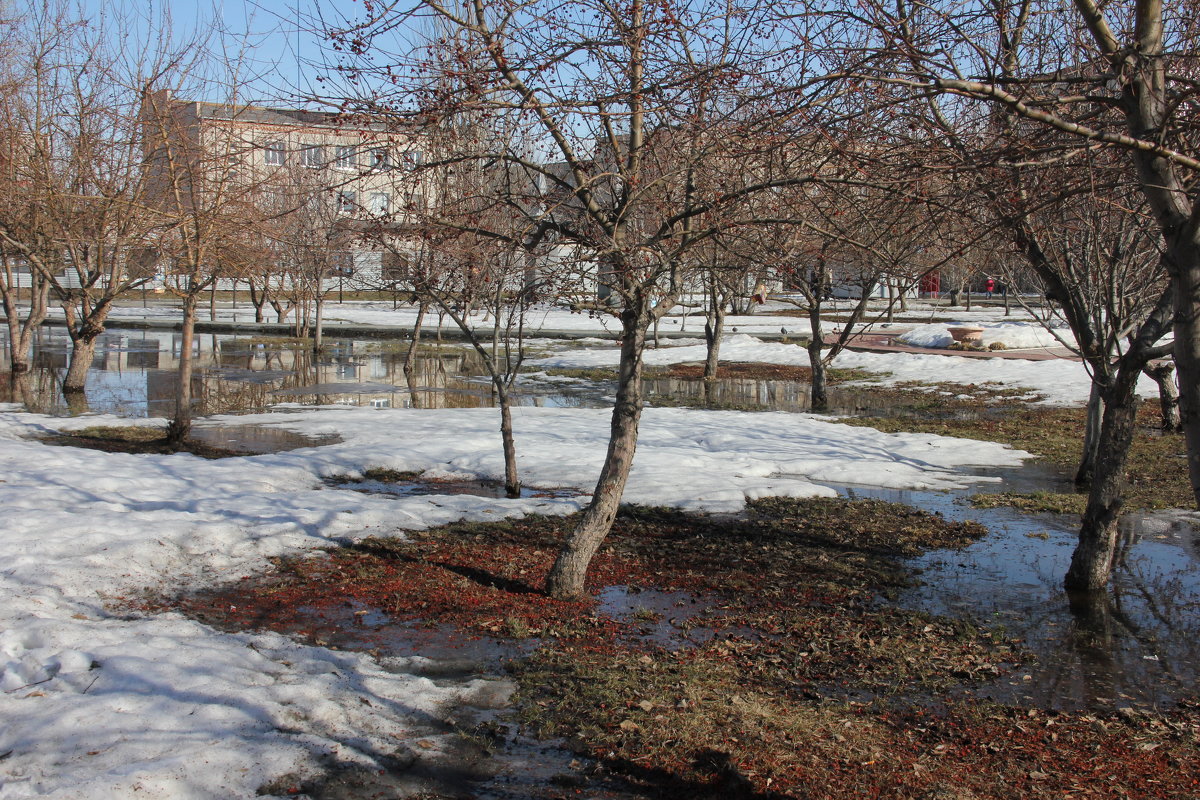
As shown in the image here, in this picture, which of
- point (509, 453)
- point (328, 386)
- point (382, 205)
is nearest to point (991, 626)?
point (509, 453)

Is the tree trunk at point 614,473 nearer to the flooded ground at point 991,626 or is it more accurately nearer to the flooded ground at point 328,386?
the flooded ground at point 991,626

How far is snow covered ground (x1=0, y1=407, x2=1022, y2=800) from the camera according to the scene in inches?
161

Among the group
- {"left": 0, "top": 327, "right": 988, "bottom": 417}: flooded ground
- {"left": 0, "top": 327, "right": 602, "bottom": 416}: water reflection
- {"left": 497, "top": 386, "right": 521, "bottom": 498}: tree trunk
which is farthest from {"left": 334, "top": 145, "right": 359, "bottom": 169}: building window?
{"left": 0, "top": 327, "right": 602, "bottom": 416}: water reflection

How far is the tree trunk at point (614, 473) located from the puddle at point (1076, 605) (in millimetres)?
2415

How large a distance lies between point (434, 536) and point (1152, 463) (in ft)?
32.8

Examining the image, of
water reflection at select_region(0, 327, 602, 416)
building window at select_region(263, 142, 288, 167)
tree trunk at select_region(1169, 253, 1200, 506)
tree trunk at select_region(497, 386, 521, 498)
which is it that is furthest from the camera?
water reflection at select_region(0, 327, 602, 416)

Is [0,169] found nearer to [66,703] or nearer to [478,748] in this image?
[66,703]

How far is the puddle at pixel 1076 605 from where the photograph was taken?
5703 millimetres

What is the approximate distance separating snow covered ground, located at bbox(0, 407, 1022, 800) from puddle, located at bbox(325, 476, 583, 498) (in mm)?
358

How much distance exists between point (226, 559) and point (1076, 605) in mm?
6618

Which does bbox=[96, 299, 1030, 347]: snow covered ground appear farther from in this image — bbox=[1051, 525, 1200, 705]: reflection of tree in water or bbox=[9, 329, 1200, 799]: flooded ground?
bbox=[1051, 525, 1200, 705]: reflection of tree in water

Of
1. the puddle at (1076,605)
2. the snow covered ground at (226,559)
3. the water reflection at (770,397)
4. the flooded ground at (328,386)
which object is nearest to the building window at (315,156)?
the snow covered ground at (226,559)

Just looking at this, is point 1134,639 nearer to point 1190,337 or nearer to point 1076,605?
point 1076,605

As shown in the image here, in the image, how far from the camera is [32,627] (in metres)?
5.24
